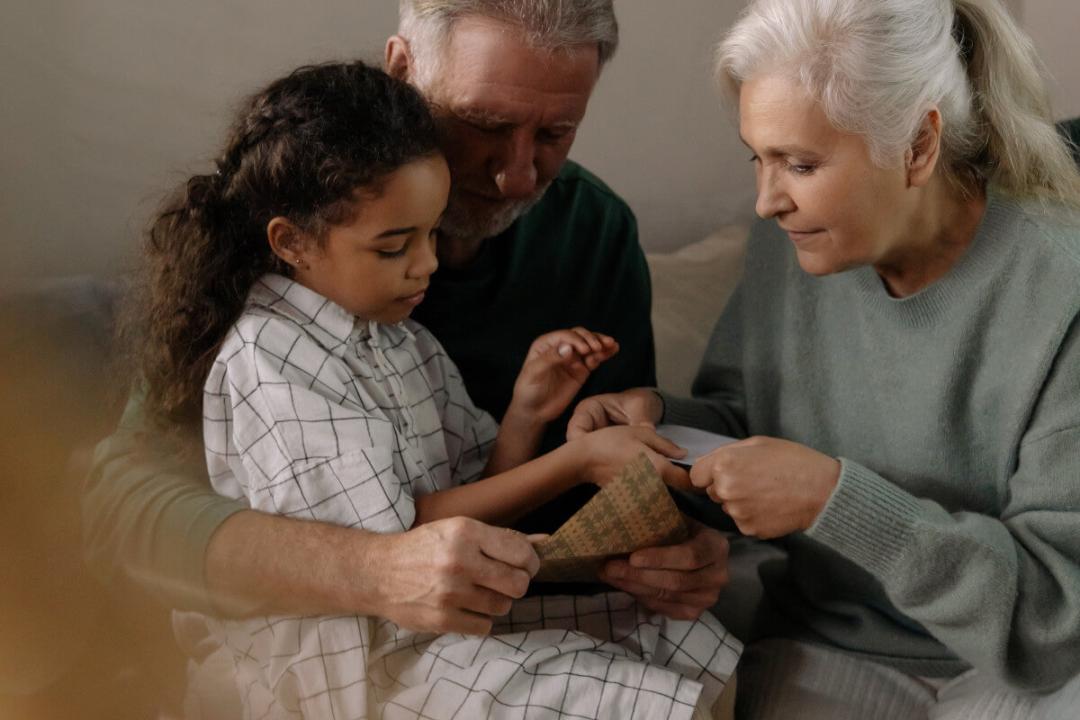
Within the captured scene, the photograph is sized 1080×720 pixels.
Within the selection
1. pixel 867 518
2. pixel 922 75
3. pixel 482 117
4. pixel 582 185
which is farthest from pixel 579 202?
pixel 867 518

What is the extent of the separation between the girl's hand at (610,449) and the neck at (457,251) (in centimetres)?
32

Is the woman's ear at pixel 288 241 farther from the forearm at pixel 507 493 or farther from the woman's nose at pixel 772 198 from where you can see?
the woman's nose at pixel 772 198

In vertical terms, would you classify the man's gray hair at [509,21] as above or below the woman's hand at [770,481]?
above

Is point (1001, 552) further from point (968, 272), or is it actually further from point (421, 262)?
point (421, 262)

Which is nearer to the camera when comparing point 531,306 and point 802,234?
point 802,234

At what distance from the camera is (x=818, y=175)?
1.17 m

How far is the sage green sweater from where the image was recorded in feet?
3.72

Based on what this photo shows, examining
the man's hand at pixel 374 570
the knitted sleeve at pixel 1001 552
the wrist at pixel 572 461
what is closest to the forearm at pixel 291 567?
the man's hand at pixel 374 570

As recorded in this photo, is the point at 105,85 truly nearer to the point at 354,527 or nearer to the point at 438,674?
the point at 354,527

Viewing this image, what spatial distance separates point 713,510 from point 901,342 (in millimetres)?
385

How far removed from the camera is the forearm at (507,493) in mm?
1188

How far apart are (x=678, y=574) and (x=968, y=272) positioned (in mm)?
435

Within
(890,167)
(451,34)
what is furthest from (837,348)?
(451,34)

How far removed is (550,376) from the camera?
4.39 ft
